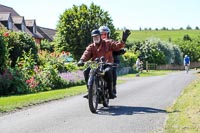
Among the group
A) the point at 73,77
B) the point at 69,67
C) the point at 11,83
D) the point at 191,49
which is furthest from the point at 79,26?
the point at 191,49

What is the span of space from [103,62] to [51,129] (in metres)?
3.05

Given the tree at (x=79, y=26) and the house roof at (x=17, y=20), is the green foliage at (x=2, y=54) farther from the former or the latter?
the house roof at (x=17, y=20)

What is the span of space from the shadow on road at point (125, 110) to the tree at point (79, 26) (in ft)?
123

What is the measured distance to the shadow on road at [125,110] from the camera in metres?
10.3

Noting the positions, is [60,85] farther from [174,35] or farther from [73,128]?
[174,35]

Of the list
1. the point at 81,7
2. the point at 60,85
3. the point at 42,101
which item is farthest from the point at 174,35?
the point at 42,101

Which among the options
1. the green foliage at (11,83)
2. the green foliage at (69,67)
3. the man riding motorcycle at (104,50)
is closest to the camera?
the man riding motorcycle at (104,50)

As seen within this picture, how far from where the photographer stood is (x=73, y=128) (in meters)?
8.23

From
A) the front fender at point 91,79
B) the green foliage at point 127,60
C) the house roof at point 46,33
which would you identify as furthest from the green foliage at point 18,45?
the house roof at point 46,33

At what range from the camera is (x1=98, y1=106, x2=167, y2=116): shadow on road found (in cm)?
1027

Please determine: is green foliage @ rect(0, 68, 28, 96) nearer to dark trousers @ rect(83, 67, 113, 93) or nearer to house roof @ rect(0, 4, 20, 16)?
dark trousers @ rect(83, 67, 113, 93)

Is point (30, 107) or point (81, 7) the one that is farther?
point (81, 7)

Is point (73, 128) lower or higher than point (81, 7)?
lower

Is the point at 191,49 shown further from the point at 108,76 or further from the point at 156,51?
the point at 108,76
